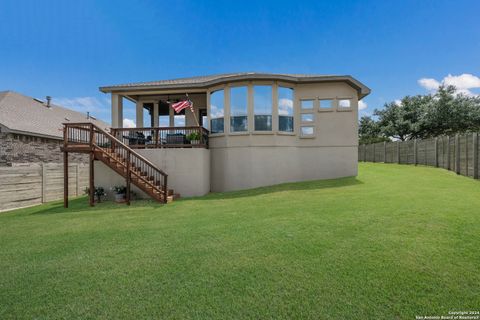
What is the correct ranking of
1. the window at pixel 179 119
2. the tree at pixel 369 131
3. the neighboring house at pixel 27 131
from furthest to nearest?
the tree at pixel 369 131 < the window at pixel 179 119 < the neighboring house at pixel 27 131

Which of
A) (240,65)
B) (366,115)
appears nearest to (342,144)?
(240,65)

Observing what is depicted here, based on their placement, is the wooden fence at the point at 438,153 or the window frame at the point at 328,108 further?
the window frame at the point at 328,108

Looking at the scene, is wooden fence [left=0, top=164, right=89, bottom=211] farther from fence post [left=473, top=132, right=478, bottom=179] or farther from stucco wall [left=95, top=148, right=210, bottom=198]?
fence post [left=473, top=132, right=478, bottom=179]

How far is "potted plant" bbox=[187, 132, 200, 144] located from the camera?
994 centimetres

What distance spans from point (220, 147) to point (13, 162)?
11.2 m

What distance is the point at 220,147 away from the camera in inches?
426

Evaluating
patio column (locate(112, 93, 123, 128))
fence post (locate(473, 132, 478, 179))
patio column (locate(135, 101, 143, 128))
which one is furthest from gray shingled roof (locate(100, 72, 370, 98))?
fence post (locate(473, 132, 478, 179))

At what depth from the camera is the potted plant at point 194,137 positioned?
391 inches

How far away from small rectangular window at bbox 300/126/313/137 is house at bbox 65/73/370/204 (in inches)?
1.9

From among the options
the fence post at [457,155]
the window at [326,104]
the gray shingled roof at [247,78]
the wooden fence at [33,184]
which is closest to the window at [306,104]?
the window at [326,104]

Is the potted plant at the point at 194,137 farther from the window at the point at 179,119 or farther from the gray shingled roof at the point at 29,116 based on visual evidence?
the gray shingled roof at the point at 29,116

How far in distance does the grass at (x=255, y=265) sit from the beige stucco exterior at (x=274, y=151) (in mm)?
4137

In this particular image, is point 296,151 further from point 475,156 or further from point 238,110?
point 475,156

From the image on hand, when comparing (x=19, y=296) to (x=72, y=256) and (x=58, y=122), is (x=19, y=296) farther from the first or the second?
(x=58, y=122)
